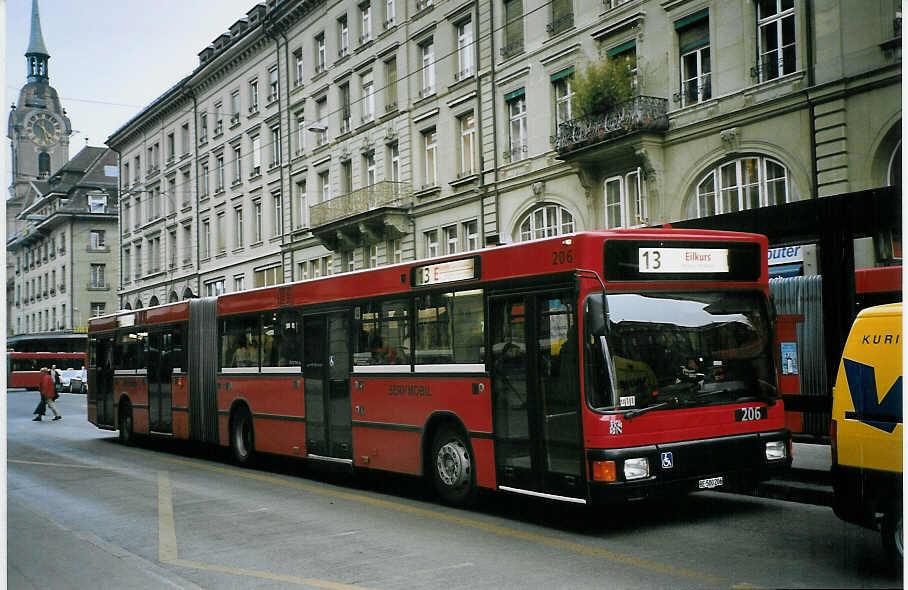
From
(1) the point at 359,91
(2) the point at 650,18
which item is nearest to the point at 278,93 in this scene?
(1) the point at 359,91

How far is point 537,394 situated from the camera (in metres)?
9.17

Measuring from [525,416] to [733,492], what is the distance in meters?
2.86

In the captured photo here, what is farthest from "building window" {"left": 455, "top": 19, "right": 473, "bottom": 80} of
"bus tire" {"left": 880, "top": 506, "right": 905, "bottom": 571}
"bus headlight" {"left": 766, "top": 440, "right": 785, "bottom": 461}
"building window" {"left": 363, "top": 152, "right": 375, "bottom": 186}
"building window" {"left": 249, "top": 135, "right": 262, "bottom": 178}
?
"bus tire" {"left": 880, "top": 506, "right": 905, "bottom": 571}

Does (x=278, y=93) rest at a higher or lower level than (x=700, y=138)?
higher

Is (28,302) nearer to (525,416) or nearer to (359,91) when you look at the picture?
(525,416)

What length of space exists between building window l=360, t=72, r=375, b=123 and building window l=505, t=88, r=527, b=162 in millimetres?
7180

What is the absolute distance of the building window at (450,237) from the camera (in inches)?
1183

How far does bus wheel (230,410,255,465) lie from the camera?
15.5 m

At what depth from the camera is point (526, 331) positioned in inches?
371

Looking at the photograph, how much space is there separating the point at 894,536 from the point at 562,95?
20.6m

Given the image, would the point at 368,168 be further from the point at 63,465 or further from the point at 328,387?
the point at 328,387

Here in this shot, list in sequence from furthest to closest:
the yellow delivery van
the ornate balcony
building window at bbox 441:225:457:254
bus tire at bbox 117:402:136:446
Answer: building window at bbox 441:225:457:254
the ornate balcony
bus tire at bbox 117:402:136:446
the yellow delivery van

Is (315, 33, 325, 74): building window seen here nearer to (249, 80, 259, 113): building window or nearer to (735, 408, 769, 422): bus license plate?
(249, 80, 259, 113): building window

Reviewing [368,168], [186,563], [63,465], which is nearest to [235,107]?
[368,168]
